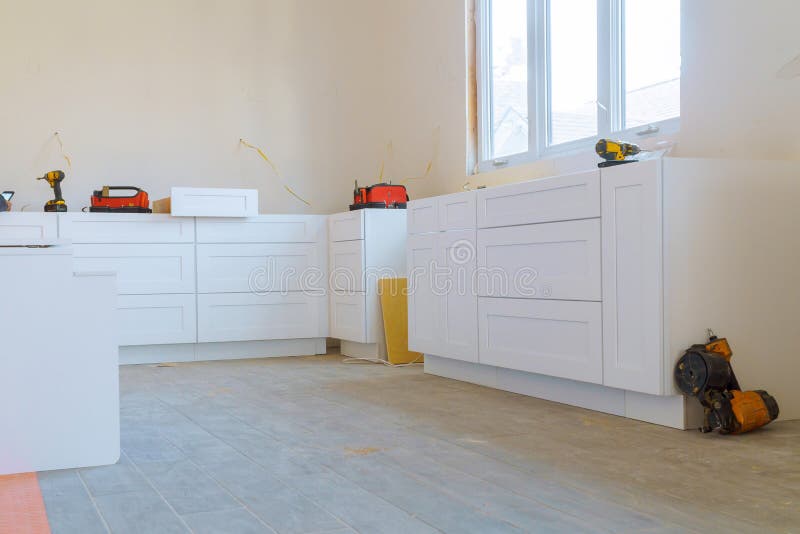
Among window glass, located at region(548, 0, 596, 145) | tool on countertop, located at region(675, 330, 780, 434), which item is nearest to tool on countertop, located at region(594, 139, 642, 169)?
tool on countertop, located at region(675, 330, 780, 434)

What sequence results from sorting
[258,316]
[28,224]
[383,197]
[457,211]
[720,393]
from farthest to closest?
1. [258,316]
2. [383,197]
3. [28,224]
4. [457,211]
5. [720,393]

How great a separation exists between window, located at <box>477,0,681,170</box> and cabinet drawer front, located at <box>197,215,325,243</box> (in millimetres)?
1255

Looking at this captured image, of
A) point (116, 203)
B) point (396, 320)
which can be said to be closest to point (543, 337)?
point (396, 320)

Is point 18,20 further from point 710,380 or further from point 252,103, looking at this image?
point 710,380

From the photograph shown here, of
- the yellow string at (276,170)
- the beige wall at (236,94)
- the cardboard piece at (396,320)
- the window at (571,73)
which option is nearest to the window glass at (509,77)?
the window at (571,73)

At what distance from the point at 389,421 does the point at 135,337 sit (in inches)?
105

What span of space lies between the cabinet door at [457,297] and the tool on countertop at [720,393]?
1370mm

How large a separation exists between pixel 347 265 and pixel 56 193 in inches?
75.1

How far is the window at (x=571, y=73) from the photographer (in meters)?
3.98

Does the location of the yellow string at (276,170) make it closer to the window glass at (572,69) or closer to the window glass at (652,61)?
the window glass at (572,69)

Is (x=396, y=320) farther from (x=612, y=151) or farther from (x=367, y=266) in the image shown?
(x=612, y=151)

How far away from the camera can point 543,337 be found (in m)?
3.63

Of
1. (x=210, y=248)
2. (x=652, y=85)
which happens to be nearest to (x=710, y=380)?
(x=652, y=85)

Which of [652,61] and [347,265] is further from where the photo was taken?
[347,265]
